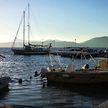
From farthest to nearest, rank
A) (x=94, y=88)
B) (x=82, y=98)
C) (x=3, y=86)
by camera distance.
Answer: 1. (x=94, y=88)
2. (x=3, y=86)
3. (x=82, y=98)

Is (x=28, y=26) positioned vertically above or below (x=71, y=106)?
above

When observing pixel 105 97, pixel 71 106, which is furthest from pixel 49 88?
pixel 71 106

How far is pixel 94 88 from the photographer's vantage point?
104 ft

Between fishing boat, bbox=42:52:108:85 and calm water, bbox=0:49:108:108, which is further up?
fishing boat, bbox=42:52:108:85

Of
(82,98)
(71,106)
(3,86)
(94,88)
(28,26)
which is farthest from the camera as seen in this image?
(28,26)

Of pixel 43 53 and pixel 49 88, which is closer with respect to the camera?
pixel 49 88

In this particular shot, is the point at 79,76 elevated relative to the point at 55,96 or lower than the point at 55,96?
elevated

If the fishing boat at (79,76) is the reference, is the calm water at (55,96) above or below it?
below

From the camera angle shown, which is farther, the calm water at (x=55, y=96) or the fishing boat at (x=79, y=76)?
the fishing boat at (x=79, y=76)

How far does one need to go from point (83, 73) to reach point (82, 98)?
6.64 metres

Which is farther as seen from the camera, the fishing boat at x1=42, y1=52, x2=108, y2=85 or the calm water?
the fishing boat at x1=42, y1=52, x2=108, y2=85

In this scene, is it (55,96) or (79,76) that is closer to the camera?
(55,96)

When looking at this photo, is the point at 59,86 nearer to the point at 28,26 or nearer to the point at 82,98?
the point at 82,98

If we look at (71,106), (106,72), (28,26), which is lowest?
(71,106)
